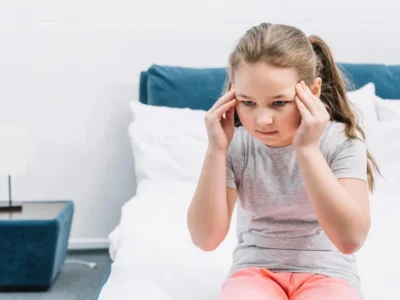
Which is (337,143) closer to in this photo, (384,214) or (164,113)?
(384,214)

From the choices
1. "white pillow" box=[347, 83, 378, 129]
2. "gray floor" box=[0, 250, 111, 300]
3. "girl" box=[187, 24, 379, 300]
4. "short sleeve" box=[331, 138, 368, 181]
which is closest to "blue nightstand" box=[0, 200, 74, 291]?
"gray floor" box=[0, 250, 111, 300]

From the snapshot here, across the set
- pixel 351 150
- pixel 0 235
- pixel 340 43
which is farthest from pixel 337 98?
pixel 340 43

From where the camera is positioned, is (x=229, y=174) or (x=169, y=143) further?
(x=169, y=143)

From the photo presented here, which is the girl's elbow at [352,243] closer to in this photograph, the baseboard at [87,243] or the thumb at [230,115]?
the thumb at [230,115]

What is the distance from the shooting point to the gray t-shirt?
1379 millimetres

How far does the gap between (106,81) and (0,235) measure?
0.94 metres

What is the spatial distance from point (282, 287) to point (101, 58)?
6.32ft

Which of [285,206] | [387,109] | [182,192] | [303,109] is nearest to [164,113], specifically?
[182,192]

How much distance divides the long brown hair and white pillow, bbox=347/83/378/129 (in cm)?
110

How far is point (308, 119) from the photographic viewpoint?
4.20 feet

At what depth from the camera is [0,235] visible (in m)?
2.44

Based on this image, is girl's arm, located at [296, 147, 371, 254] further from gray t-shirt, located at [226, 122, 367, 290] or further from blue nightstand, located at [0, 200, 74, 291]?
blue nightstand, located at [0, 200, 74, 291]

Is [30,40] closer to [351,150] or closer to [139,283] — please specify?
[139,283]

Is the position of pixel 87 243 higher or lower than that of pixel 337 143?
lower
